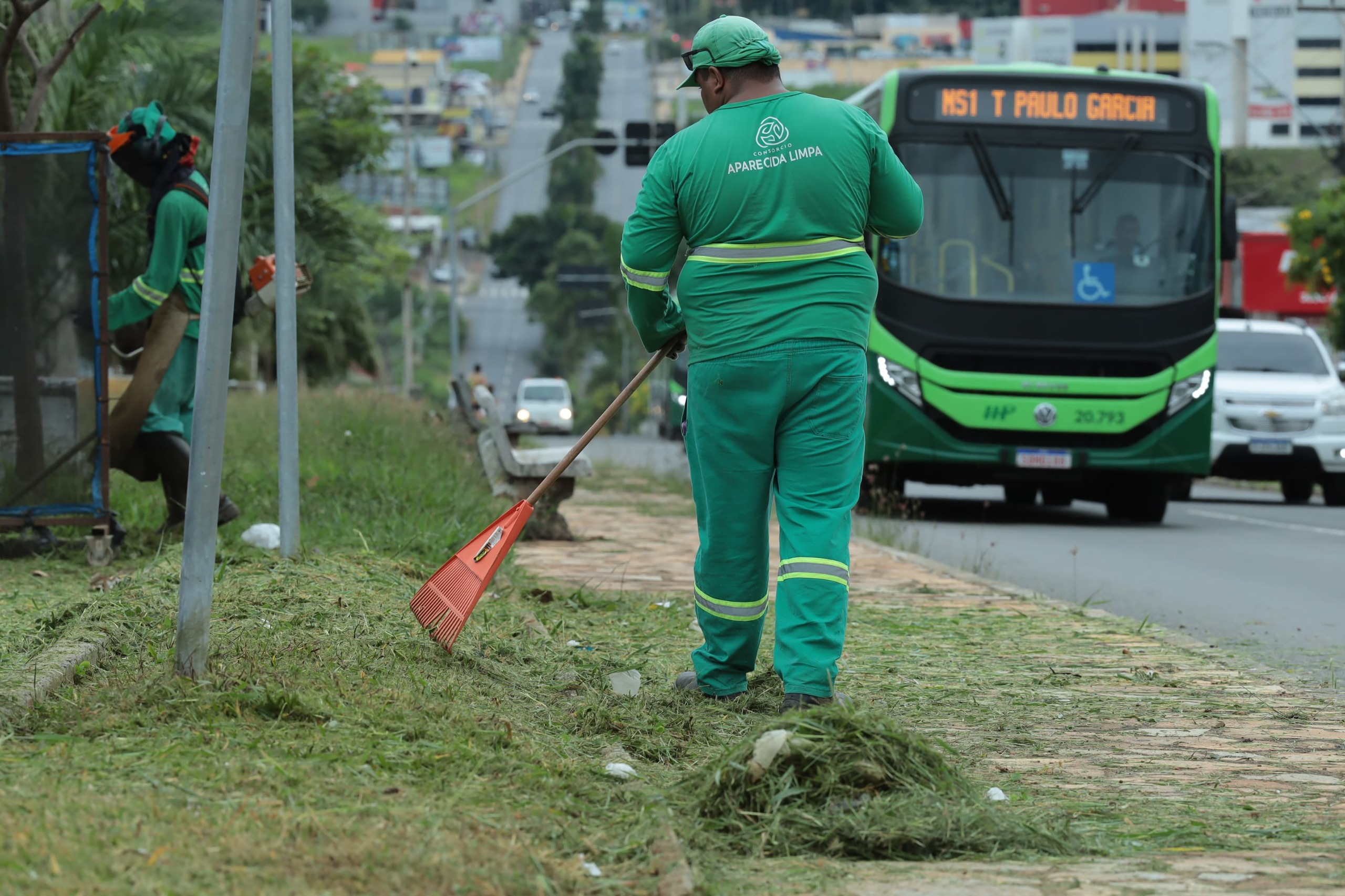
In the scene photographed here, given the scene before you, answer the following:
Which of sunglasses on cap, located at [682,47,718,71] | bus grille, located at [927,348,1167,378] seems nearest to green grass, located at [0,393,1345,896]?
sunglasses on cap, located at [682,47,718,71]

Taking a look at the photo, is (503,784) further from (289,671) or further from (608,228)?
(608,228)

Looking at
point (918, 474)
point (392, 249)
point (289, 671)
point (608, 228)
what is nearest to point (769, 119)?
point (289, 671)

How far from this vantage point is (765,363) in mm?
4848

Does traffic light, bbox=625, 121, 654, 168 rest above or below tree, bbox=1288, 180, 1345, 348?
above

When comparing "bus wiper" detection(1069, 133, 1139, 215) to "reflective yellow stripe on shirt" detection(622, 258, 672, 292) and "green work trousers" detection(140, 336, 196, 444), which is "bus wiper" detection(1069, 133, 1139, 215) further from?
"reflective yellow stripe on shirt" detection(622, 258, 672, 292)

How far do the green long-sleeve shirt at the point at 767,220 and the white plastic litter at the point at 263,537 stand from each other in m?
3.31

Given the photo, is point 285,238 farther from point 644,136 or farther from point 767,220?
point 644,136

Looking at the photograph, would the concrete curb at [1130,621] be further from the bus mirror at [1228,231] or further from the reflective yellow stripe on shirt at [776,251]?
the bus mirror at [1228,231]

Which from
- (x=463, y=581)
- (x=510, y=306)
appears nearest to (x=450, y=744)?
(x=463, y=581)

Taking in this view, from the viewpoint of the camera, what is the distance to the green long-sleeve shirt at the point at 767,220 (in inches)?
192

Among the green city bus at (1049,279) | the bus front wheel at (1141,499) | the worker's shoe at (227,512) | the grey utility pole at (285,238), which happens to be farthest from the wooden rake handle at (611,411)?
the bus front wheel at (1141,499)

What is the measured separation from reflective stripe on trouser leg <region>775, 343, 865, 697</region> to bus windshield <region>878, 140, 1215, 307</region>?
29.2ft

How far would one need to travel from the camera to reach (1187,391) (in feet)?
44.9

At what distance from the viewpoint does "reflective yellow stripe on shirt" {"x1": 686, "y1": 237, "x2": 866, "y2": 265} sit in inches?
192
